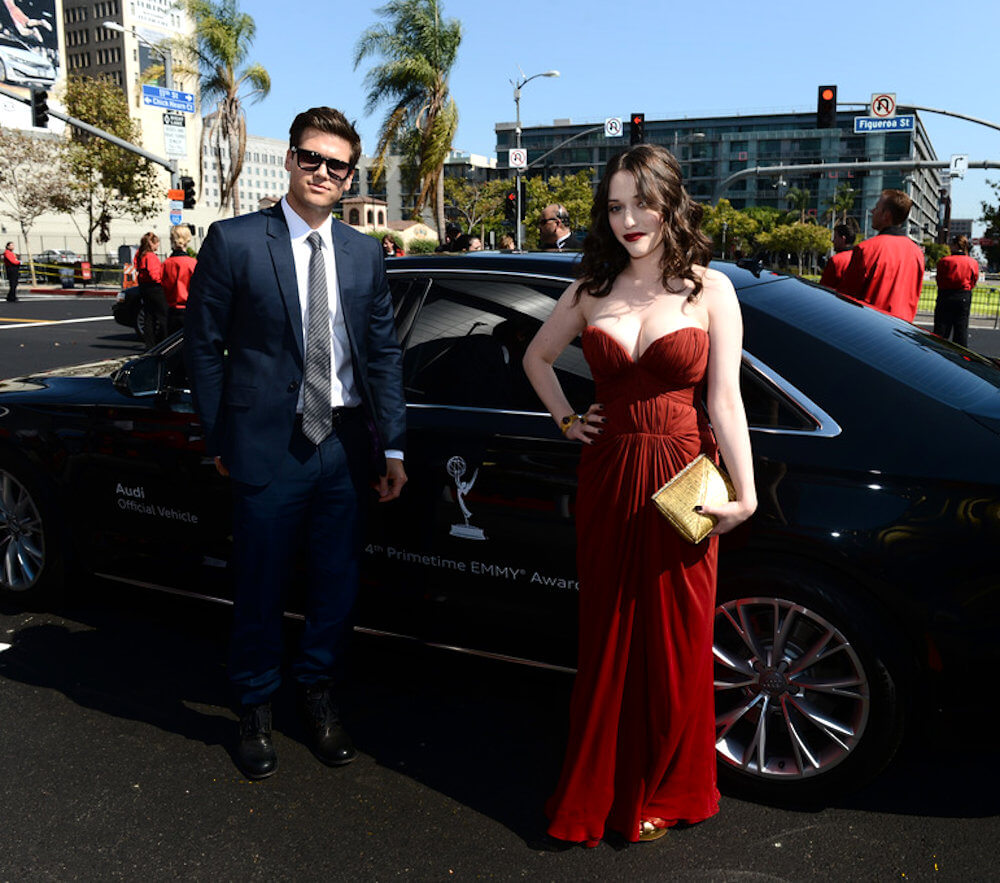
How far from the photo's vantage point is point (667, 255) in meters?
2.47

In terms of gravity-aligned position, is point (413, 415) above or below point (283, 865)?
above

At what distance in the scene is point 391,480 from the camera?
10.3 feet

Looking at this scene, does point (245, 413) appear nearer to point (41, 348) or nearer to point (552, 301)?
point (552, 301)

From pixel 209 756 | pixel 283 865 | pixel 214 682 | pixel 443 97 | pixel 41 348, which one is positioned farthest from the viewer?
pixel 443 97

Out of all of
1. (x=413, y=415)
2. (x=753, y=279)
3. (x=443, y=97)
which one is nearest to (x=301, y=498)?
(x=413, y=415)

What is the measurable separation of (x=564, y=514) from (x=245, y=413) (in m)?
1.02

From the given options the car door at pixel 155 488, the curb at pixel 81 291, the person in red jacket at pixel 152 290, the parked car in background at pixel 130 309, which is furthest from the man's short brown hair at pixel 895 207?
the curb at pixel 81 291

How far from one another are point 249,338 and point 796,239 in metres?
110

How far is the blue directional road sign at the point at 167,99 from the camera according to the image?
24.7 metres

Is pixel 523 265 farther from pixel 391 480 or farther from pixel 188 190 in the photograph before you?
pixel 188 190

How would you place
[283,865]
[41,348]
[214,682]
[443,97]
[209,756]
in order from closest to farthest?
[283,865]
[209,756]
[214,682]
[41,348]
[443,97]

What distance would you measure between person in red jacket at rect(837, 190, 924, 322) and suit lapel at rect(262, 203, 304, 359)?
4721 mm

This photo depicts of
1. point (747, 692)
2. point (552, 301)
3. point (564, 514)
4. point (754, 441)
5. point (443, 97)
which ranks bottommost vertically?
point (747, 692)

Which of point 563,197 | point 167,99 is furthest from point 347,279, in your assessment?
point 563,197
